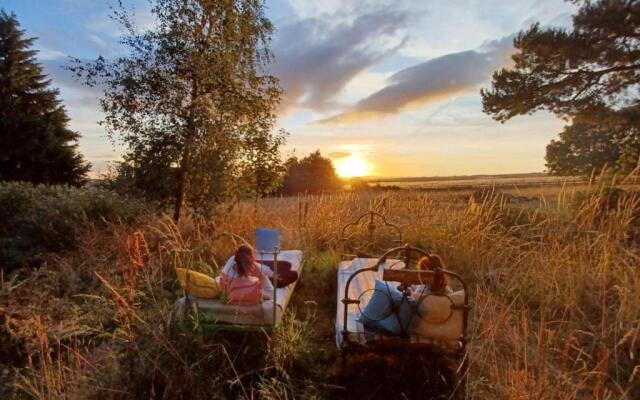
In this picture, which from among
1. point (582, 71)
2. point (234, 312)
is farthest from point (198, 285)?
point (582, 71)

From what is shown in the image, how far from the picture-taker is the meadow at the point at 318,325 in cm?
252

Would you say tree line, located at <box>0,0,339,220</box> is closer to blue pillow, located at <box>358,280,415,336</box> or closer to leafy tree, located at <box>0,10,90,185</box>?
blue pillow, located at <box>358,280,415,336</box>

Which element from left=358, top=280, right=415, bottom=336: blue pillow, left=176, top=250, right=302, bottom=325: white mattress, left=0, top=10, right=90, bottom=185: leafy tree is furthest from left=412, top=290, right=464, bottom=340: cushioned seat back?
left=0, top=10, right=90, bottom=185: leafy tree

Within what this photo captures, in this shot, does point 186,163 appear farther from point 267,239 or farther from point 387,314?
point 387,314

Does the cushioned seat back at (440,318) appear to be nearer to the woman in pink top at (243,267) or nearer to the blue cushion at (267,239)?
the woman in pink top at (243,267)

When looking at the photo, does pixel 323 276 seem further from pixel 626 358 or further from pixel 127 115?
pixel 127 115

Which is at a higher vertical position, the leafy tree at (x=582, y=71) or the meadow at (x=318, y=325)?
the leafy tree at (x=582, y=71)

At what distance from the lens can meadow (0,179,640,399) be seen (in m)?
2.52

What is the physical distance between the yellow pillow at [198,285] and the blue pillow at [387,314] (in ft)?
4.05

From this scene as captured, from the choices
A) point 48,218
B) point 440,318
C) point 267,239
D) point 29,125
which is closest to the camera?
point 440,318

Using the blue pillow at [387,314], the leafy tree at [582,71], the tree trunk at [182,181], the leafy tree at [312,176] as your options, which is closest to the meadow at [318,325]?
the blue pillow at [387,314]

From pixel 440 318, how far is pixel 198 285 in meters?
1.83

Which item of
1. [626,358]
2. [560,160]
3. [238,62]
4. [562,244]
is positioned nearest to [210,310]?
[626,358]

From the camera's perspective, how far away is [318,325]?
154 inches
